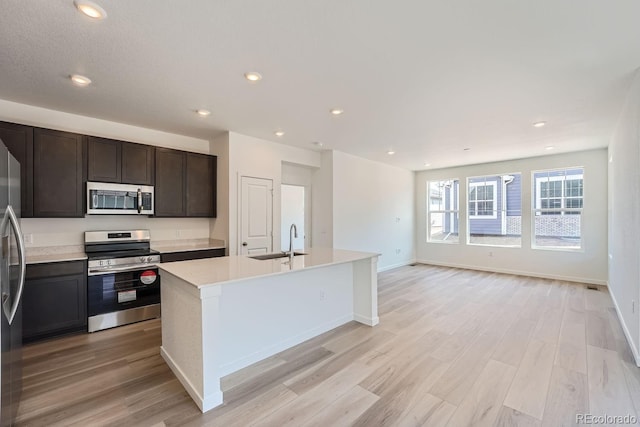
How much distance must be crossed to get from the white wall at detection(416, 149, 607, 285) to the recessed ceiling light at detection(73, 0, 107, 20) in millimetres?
7295

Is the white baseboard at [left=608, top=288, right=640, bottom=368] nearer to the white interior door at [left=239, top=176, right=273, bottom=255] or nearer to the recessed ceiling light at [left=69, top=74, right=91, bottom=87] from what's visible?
the white interior door at [left=239, top=176, right=273, bottom=255]

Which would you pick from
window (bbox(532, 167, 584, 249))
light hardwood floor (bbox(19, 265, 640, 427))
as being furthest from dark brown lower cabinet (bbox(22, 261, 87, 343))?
window (bbox(532, 167, 584, 249))

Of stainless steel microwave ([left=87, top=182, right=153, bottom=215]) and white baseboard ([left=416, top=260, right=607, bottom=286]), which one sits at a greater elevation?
stainless steel microwave ([left=87, top=182, right=153, bottom=215])

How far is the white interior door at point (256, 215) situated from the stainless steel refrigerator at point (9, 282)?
2740mm

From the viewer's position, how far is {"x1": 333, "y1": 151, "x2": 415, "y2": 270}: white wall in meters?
5.70

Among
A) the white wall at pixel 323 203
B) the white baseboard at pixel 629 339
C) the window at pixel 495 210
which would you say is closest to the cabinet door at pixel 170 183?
the white wall at pixel 323 203

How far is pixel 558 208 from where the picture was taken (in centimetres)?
598

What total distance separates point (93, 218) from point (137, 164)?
34.8 inches

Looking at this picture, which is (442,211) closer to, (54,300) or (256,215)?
(256,215)

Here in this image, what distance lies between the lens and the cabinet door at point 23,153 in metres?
2.99

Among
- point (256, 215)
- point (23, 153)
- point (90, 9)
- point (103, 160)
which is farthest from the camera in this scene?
point (256, 215)

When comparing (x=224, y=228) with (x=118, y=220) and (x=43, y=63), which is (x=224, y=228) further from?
(x=43, y=63)

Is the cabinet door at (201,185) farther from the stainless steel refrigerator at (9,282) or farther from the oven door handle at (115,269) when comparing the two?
the stainless steel refrigerator at (9,282)

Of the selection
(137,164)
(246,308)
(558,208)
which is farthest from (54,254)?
(558,208)
